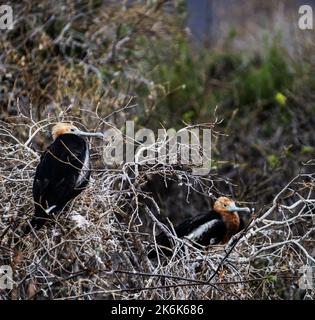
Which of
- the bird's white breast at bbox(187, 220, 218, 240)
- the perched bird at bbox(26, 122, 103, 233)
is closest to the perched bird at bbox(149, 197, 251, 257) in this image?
the bird's white breast at bbox(187, 220, 218, 240)

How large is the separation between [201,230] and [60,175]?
89 cm

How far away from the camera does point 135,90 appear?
737cm

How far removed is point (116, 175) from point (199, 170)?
23.5 inches

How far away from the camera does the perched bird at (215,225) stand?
5.34 m

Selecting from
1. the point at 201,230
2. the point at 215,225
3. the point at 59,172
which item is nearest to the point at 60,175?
the point at 59,172

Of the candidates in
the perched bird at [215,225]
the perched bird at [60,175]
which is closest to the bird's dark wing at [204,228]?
the perched bird at [215,225]

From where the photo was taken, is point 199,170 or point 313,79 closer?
point 199,170

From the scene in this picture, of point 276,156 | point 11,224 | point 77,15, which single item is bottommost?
point 276,156

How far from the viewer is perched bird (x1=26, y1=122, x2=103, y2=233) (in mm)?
4777

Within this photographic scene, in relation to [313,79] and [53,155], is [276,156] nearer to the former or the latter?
[313,79]

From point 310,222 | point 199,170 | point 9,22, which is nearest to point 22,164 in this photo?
point 199,170

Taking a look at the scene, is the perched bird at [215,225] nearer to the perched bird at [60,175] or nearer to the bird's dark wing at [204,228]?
the bird's dark wing at [204,228]

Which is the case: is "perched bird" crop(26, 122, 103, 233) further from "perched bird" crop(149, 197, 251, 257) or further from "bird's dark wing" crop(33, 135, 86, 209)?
"perched bird" crop(149, 197, 251, 257)

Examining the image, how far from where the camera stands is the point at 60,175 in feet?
16.1
